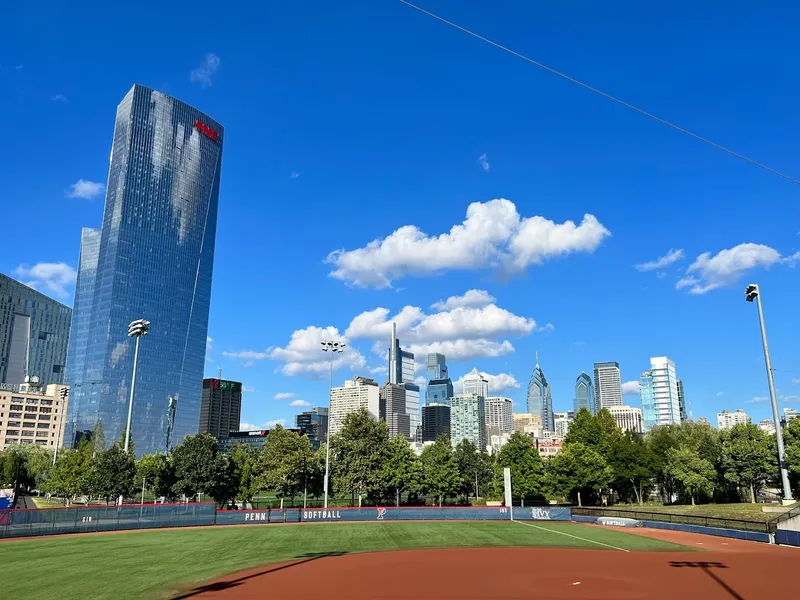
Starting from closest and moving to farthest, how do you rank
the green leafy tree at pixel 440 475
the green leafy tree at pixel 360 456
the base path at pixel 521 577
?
the base path at pixel 521 577
the green leafy tree at pixel 360 456
the green leafy tree at pixel 440 475

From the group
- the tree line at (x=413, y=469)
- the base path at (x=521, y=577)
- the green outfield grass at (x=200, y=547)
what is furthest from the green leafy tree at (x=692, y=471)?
the base path at (x=521, y=577)

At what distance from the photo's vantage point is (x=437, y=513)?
2464 inches

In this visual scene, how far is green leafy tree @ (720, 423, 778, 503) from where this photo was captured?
7100cm

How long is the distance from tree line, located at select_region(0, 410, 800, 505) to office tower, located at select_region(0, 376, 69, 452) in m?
127

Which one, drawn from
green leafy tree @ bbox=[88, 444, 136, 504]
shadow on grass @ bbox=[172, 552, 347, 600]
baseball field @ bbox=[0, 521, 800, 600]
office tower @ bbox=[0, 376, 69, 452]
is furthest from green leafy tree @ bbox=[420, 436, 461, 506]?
office tower @ bbox=[0, 376, 69, 452]

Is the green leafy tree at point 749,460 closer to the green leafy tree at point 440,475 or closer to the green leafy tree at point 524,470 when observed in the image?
the green leafy tree at point 524,470

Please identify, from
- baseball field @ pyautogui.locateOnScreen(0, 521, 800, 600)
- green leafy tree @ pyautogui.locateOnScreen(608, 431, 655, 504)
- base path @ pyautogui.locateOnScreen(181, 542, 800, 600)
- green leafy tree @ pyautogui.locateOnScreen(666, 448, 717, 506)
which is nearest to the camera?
base path @ pyautogui.locateOnScreen(181, 542, 800, 600)

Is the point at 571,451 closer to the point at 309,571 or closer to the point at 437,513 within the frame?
the point at 437,513

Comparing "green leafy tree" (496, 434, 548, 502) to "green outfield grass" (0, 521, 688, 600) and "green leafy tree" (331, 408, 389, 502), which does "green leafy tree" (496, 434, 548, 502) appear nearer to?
"green leafy tree" (331, 408, 389, 502)

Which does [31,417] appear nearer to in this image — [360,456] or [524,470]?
[360,456]

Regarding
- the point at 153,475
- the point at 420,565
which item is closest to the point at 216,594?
the point at 420,565

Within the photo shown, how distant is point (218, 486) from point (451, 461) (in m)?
31.9

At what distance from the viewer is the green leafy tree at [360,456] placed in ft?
245

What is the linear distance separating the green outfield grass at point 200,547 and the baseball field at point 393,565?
0.08m
